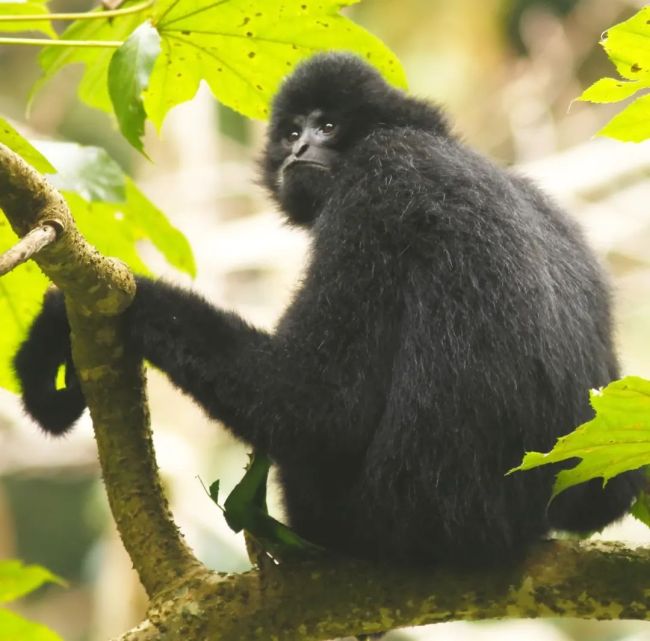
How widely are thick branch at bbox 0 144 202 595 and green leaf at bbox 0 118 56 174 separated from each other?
0.24 metres

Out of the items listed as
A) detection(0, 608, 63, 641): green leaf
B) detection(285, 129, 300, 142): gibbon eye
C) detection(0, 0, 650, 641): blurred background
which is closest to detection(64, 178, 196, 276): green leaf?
detection(285, 129, 300, 142): gibbon eye

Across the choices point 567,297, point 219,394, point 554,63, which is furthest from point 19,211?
point 554,63

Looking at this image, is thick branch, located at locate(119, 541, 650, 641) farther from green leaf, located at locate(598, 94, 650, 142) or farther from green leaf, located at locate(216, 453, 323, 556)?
green leaf, located at locate(598, 94, 650, 142)

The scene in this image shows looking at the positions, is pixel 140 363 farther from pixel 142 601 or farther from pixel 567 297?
pixel 142 601

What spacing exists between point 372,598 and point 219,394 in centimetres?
72

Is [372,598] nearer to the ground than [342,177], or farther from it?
nearer to the ground

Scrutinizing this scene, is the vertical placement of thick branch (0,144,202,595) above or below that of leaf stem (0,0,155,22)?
below

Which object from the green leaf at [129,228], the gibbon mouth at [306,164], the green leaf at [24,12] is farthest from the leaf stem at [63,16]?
the gibbon mouth at [306,164]

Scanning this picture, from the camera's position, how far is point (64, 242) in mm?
2398

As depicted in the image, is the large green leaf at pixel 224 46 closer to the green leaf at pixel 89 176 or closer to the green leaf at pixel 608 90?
the green leaf at pixel 89 176

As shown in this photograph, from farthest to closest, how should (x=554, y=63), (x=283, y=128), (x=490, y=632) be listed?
1. (x=554, y=63)
2. (x=490, y=632)
3. (x=283, y=128)

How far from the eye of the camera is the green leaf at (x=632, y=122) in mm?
2225

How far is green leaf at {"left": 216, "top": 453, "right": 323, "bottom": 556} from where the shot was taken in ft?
9.21

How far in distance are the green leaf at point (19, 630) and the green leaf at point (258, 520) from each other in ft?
2.07
